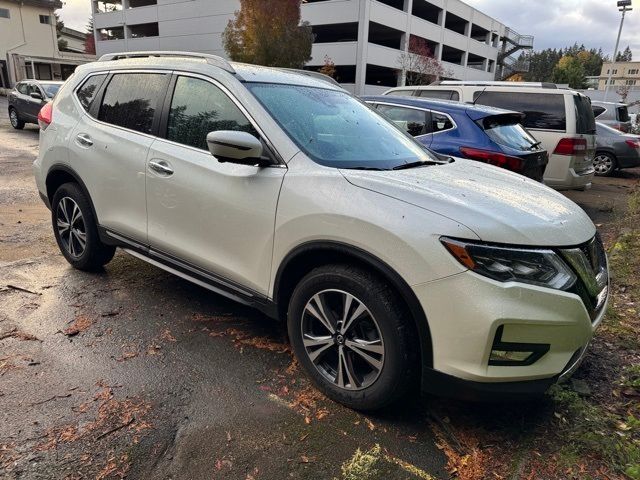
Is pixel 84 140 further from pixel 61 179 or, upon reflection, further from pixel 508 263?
pixel 508 263

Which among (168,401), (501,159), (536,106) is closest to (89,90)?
(168,401)

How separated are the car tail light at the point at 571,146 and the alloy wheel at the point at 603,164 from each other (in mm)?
5769

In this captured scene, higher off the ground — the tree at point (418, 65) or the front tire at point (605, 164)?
the tree at point (418, 65)

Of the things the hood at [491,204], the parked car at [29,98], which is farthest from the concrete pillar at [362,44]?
the hood at [491,204]

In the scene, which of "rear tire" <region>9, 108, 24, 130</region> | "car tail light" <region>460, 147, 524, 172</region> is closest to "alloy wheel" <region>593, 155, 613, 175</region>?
"car tail light" <region>460, 147, 524, 172</region>

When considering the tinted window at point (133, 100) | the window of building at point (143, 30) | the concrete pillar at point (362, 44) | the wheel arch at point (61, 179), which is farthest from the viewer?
the window of building at point (143, 30)

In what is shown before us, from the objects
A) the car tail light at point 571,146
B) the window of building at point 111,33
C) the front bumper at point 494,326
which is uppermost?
the window of building at point 111,33

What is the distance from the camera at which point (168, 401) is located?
2732 mm

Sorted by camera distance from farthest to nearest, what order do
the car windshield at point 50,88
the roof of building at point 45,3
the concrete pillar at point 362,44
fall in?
the roof of building at point 45,3
the concrete pillar at point 362,44
the car windshield at point 50,88

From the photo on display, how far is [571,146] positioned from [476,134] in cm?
272

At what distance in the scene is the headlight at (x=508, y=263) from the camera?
2.17 metres

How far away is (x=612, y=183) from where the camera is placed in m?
11.8

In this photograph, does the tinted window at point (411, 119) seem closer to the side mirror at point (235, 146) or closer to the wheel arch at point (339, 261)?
the side mirror at point (235, 146)

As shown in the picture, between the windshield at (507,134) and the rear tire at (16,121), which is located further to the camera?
the rear tire at (16,121)
